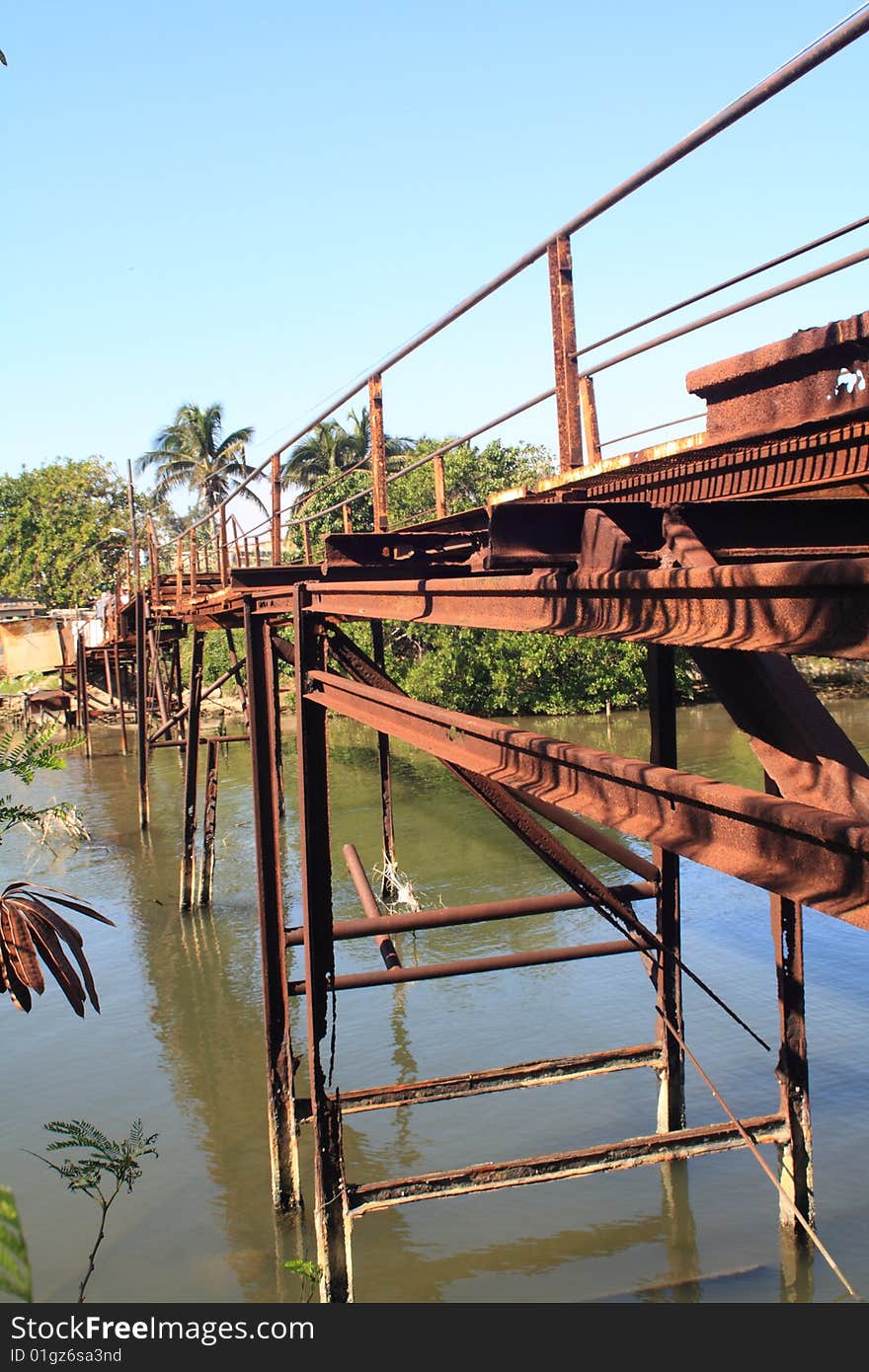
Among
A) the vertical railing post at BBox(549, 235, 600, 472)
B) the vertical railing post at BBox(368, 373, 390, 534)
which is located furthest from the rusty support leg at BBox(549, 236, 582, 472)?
the vertical railing post at BBox(368, 373, 390, 534)

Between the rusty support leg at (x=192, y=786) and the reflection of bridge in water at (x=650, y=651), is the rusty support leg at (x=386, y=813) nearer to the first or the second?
the rusty support leg at (x=192, y=786)

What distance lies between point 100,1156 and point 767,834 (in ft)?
19.6

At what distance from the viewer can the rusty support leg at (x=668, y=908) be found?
5.80 meters

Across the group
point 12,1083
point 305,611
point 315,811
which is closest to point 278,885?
point 315,811

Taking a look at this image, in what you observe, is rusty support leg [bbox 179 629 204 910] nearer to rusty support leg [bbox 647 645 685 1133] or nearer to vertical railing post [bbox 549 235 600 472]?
rusty support leg [bbox 647 645 685 1133]

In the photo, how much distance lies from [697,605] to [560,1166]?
156 inches

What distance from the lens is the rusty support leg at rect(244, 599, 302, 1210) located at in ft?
21.6

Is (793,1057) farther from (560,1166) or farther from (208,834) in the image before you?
(208,834)

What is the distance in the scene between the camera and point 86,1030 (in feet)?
32.1

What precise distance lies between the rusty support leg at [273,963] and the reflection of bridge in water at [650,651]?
17 millimetres

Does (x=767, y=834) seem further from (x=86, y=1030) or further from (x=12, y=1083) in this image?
(x=86, y=1030)

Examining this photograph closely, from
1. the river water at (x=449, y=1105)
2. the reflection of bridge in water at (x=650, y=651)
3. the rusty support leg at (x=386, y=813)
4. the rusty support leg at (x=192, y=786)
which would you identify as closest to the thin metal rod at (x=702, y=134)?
the reflection of bridge in water at (x=650, y=651)

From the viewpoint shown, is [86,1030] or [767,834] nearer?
[767,834]
